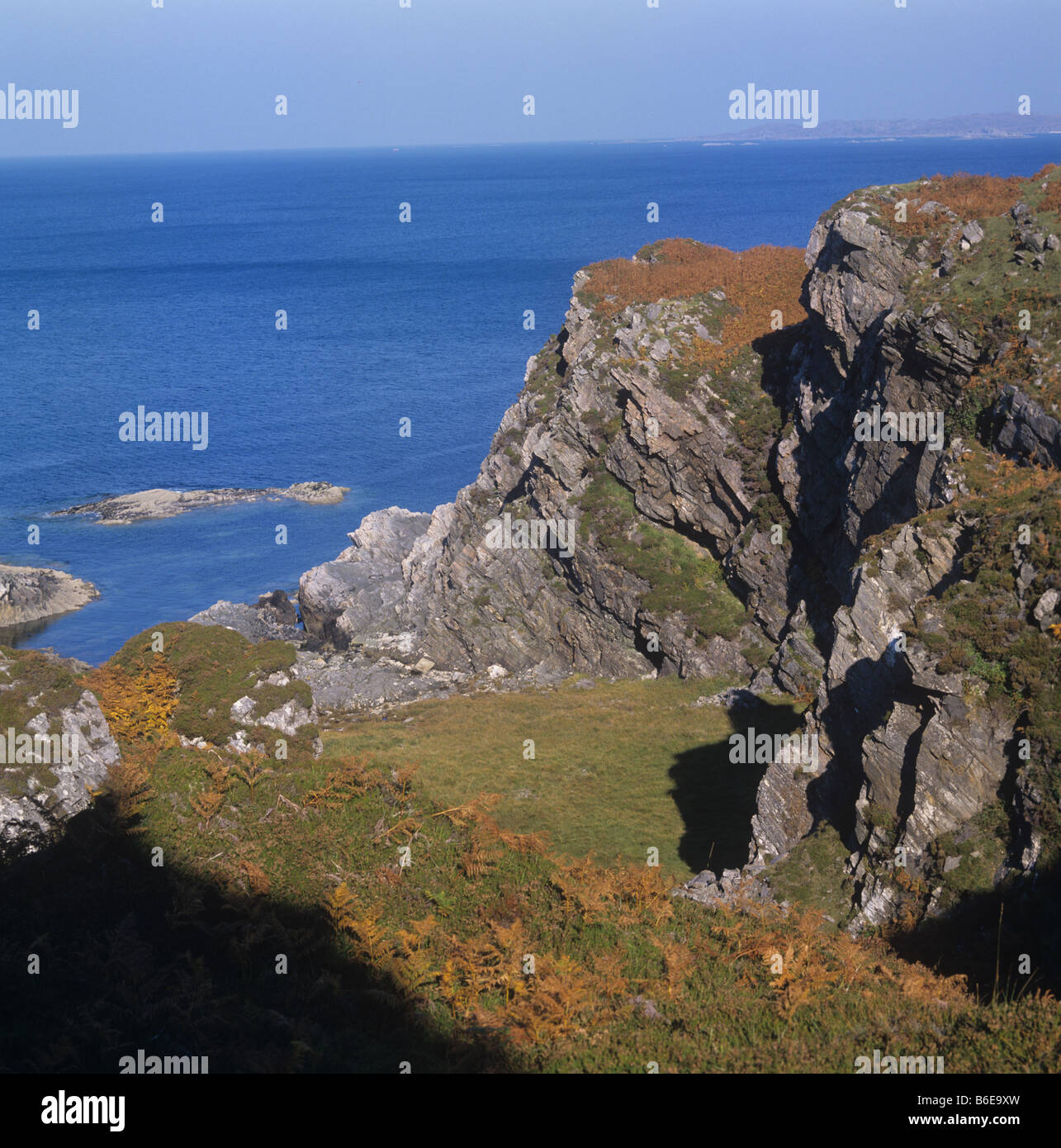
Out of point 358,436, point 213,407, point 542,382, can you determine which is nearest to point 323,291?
point 213,407

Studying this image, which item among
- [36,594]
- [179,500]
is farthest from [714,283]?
[179,500]

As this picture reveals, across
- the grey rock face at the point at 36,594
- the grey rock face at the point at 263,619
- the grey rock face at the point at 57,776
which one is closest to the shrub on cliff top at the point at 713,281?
the grey rock face at the point at 263,619

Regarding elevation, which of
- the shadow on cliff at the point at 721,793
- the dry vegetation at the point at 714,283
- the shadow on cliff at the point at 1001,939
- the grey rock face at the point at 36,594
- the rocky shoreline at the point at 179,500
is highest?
the dry vegetation at the point at 714,283

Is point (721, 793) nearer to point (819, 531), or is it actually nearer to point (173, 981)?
point (819, 531)

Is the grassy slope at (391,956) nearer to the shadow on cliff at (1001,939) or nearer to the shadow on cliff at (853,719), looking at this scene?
the shadow on cliff at (1001,939)
